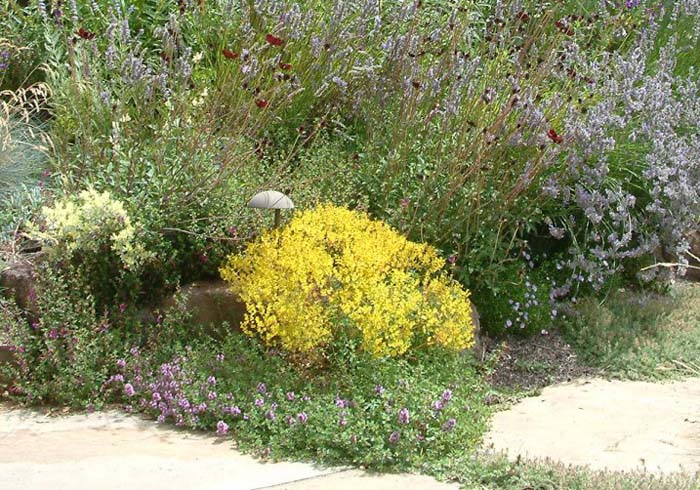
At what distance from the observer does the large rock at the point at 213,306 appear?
481 cm

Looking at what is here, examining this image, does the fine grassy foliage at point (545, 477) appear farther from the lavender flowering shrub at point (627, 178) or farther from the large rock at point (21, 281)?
the large rock at point (21, 281)

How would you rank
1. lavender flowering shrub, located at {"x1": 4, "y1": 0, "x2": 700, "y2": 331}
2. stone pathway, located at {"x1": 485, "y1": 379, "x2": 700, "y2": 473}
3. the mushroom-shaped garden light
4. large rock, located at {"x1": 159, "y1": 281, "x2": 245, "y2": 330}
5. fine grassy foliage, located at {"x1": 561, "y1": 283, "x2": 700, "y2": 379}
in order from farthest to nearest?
fine grassy foliage, located at {"x1": 561, "y1": 283, "x2": 700, "y2": 379} < lavender flowering shrub, located at {"x1": 4, "y1": 0, "x2": 700, "y2": 331} < large rock, located at {"x1": 159, "y1": 281, "x2": 245, "y2": 330} < the mushroom-shaped garden light < stone pathway, located at {"x1": 485, "y1": 379, "x2": 700, "y2": 473}

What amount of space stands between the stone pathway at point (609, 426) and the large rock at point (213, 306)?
4.61 feet

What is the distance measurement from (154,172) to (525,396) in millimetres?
2236

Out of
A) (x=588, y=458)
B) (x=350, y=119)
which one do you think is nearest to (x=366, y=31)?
(x=350, y=119)

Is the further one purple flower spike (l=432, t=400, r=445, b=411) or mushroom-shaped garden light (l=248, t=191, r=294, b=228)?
mushroom-shaped garden light (l=248, t=191, r=294, b=228)

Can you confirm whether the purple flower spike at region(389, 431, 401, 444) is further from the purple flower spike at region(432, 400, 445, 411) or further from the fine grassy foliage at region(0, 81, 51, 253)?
the fine grassy foliage at region(0, 81, 51, 253)

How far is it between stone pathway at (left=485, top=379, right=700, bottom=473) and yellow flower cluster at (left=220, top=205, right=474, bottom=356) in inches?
20.5

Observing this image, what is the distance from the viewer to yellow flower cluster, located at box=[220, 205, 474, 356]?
425cm

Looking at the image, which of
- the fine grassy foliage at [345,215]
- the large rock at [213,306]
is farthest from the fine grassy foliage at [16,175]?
the large rock at [213,306]

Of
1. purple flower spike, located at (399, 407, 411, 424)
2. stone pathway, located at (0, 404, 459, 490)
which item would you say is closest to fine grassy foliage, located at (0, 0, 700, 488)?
purple flower spike, located at (399, 407, 411, 424)

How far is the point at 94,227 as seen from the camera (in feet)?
15.1

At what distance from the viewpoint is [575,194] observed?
561 cm

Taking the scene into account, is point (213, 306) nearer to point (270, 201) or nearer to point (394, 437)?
point (270, 201)
